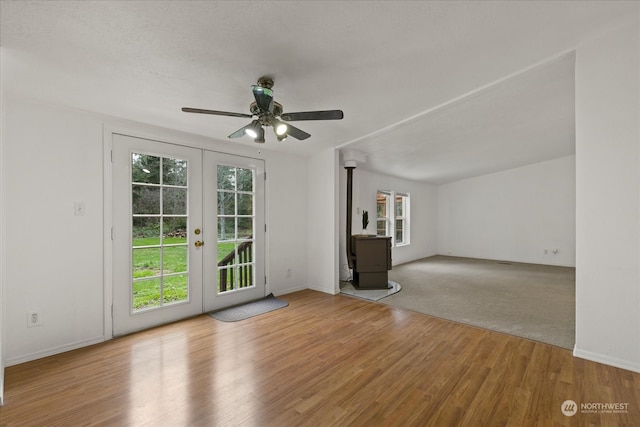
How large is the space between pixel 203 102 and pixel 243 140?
1148 millimetres

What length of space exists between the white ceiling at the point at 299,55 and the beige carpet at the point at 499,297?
2.50 m

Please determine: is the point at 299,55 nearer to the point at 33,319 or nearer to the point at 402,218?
the point at 33,319

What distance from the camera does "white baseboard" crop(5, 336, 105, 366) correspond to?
233 cm

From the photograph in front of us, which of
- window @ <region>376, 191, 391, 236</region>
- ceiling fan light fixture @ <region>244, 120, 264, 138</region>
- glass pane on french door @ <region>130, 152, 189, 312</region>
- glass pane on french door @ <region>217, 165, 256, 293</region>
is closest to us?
ceiling fan light fixture @ <region>244, 120, 264, 138</region>

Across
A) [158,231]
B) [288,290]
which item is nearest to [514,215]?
[288,290]

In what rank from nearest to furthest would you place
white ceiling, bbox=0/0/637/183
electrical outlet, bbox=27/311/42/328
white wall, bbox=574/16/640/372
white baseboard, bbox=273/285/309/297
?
white ceiling, bbox=0/0/637/183 < white wall, bbox=574/16/640/372 < electrical outlet, bbox=27/311/42/328 < white baseboard, bbox=273/285/309/297

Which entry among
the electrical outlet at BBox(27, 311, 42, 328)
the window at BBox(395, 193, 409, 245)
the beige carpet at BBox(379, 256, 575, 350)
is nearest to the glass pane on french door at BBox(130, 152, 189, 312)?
the electrical outlet at BBox(27, 311, 42, 328)

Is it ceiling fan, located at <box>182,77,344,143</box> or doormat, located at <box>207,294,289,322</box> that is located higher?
ceiling fan, located at <box>182,77,344,143</box>

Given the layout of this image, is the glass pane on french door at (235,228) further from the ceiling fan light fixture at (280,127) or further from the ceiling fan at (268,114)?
the ceiling fan light fixture at (280,127)

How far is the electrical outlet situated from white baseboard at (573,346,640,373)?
4.67 meters

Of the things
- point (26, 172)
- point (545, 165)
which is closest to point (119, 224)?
point (26, 172)

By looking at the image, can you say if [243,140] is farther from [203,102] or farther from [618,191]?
[618,191]

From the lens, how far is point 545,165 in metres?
6.66

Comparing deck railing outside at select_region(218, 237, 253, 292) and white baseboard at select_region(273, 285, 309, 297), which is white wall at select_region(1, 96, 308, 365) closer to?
deck railing outside at select_region(218, 237, 253, 292)
